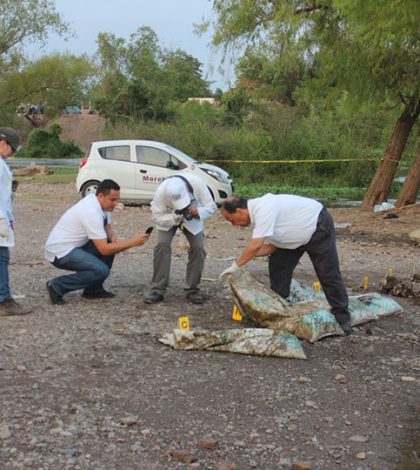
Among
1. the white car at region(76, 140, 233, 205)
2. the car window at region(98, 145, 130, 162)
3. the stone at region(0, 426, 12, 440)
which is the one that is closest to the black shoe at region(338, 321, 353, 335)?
the stone at region(0, 426, 12, 440)

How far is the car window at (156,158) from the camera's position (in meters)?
18.6

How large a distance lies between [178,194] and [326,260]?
170 centimetres

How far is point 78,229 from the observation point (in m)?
7.50

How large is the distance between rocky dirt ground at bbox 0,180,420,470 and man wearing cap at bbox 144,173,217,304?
26 cm

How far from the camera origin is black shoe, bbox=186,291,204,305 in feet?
25.7

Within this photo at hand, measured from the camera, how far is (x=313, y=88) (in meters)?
18.3

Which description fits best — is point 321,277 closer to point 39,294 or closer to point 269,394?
point 269,394

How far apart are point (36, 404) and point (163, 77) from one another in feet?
170

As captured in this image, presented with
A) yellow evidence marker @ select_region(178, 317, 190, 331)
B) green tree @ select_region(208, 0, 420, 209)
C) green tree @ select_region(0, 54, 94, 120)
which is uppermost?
green tree @ select_region(0, 54, 94, 120)

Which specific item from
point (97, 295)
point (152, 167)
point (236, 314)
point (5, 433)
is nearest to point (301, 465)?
point (5, 433)

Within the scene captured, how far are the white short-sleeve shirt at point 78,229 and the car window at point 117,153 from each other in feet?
36.9

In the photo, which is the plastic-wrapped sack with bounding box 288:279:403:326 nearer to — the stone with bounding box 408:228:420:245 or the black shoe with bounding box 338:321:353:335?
the black shoe with bounding box 338:321:353:335

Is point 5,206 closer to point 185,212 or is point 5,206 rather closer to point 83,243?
point 83,243

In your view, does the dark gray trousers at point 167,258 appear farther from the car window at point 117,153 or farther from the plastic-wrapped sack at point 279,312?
the car window at point 117,153
